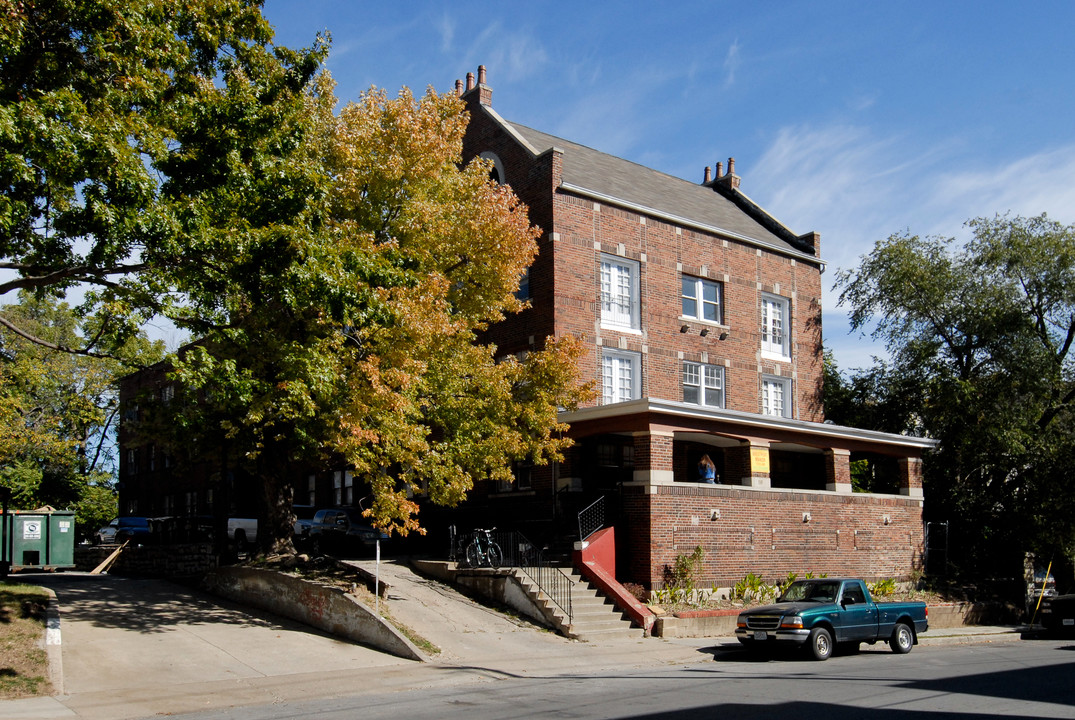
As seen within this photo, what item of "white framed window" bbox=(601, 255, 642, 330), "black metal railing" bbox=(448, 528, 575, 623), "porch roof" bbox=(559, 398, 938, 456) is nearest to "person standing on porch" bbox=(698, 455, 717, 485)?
"porch roof" bbox=(559, 398, 938, 456)

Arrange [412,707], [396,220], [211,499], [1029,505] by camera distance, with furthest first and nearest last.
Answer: [211,499] → [1029,505] → [396,220] → [412,707]

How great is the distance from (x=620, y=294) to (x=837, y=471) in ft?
26.1

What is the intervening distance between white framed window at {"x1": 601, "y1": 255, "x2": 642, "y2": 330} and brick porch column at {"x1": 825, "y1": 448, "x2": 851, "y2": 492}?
656 cm

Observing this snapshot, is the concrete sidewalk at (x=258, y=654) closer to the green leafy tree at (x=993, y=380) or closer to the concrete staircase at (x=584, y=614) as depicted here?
the concrete staircase at (x=584, y=614)

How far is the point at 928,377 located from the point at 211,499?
3194cm

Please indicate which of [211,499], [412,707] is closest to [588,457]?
[412,707]

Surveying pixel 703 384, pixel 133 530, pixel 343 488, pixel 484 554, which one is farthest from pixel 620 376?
pixel 133 530

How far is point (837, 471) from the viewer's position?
26.0 meters

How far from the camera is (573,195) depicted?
2648 centimetres

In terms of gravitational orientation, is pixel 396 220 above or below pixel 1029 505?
above

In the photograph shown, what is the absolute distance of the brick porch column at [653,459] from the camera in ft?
69.6

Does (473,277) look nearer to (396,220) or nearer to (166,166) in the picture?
(396,220)

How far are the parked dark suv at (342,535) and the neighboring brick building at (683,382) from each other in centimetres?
349

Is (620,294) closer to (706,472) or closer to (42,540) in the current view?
(706,472)
